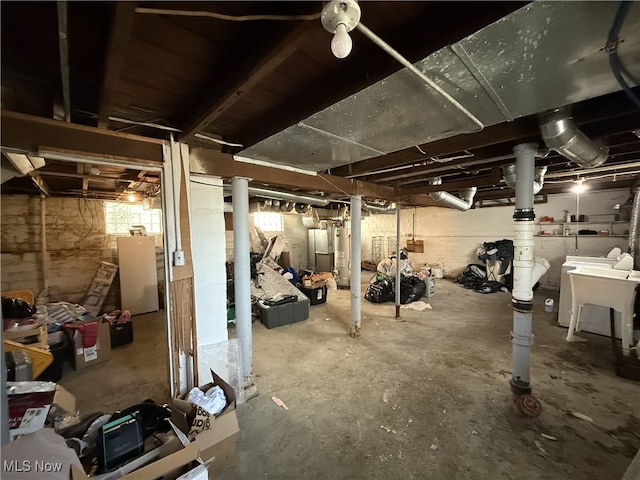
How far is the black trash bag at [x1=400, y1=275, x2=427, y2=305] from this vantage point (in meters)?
5.13

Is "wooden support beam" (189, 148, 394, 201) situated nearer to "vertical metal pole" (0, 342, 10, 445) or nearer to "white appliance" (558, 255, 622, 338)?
Result: "vertical metal pole" (0, 342, 10, 445)

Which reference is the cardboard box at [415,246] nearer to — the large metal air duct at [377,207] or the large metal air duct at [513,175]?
the large metal air duct at [377,207]

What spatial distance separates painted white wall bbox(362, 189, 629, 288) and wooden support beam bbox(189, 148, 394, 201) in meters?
4.84

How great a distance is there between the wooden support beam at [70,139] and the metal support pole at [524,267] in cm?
289

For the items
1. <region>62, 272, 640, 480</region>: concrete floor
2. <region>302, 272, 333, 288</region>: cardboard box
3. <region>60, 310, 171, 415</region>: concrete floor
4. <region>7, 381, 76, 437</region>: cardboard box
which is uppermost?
<region>7, 381, 76, 437</region>: cardboard box

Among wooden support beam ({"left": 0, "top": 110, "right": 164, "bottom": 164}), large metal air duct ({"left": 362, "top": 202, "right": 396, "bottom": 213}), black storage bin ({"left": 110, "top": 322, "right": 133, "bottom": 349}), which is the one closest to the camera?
wooden support beam ({"left": 0, "top": 110, "right": 164, "bottom": 164})

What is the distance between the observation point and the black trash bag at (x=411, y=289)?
5.13 meters

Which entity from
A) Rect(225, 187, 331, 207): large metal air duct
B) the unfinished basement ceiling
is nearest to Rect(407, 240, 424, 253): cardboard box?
Rect(225, 187, 331, 207): large metal air duct

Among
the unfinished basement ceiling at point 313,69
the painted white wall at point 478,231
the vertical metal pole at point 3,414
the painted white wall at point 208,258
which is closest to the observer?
the unfinished basement ceiling at point 313,69

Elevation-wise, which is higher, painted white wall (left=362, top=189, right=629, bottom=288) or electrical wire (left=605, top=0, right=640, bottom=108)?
electrical wire (left=605, top=0, right=640, bottom=108)

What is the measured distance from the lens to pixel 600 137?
81.2 inches

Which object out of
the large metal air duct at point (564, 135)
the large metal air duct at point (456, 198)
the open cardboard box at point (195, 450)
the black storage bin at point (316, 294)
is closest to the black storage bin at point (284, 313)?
the black storage bin at point (316, 294)

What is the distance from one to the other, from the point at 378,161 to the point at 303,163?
0.92 meters

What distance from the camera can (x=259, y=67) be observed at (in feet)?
3.49
